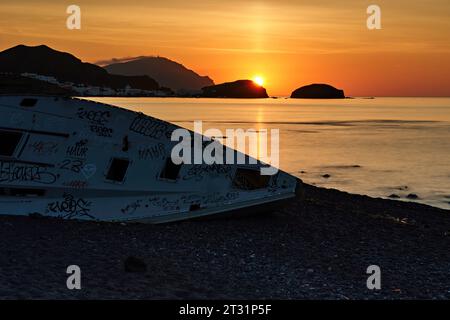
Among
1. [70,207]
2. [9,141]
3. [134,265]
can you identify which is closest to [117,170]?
[70,207]

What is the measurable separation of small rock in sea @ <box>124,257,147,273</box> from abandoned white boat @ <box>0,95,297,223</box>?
443 centimetres

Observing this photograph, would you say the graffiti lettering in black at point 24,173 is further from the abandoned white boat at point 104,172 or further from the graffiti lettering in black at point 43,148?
the graffiti lettering in black at point 43,148

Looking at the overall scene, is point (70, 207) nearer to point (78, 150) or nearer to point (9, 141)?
point (78, 150)

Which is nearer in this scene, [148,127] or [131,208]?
[131,208]

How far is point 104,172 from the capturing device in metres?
17.2

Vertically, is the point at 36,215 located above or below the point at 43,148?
below

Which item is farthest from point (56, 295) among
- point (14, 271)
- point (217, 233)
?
point (217, 233)

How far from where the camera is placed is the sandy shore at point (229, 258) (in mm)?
11203

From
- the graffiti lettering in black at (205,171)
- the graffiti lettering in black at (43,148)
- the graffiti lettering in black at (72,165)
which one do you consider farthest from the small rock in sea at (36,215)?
the graffiti lettering in black at (205,171)

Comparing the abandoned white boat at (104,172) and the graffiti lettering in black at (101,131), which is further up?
the graffiti lettering in black at (101,131)

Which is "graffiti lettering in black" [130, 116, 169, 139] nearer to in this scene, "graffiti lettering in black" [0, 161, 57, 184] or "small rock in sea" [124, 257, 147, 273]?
"graffiti lettering in black" [0, 161, 57, 184]

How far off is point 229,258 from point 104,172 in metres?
5.55

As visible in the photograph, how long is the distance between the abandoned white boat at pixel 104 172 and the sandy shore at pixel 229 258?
2.23 ft
